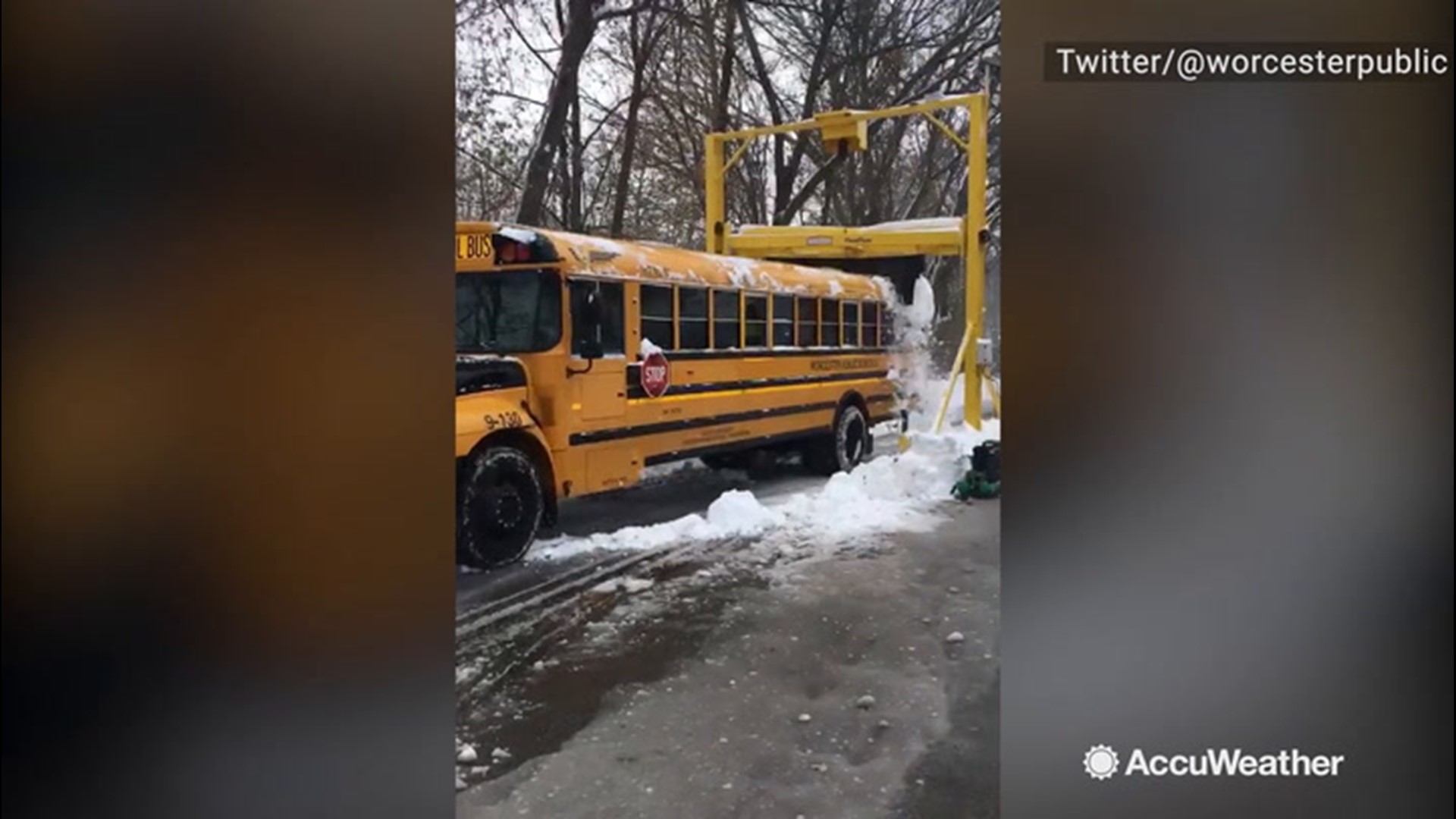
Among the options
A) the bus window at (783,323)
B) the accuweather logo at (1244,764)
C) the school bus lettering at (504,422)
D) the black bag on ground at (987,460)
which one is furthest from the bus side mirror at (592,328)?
the accuweather logo at (1244,764)

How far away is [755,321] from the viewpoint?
2.22 metres

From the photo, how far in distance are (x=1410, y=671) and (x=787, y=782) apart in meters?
1.11

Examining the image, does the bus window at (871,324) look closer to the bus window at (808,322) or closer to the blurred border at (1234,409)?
the bus window at (808,322)

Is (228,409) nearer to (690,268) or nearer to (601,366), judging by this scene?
(601,366)

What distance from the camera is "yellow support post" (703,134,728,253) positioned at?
5.75 feet

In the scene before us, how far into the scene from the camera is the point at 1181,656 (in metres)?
1.53

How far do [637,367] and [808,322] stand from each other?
1.46 ft

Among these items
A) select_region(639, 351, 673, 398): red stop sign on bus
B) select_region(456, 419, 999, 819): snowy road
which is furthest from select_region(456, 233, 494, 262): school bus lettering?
select_region(456, 419, 999, 819): snowy road

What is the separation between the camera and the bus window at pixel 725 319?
6.80 ft

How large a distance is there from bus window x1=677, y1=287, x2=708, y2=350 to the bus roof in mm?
36

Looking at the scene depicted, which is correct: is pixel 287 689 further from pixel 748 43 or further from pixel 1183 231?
pixel 1183 231

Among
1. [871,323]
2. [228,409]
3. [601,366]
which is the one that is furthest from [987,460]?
[228,409]

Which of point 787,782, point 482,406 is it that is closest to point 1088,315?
point 787,782

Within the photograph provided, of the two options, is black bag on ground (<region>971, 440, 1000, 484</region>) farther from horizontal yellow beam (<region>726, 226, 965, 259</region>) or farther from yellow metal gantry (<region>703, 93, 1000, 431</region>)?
horizontal yellow beam (<region>726, 226, 965, 259</region>)
